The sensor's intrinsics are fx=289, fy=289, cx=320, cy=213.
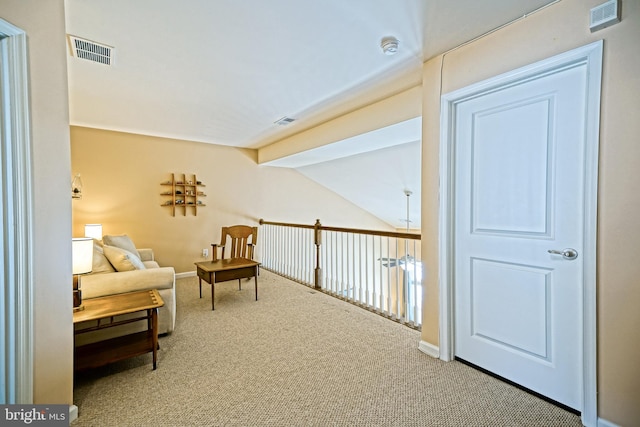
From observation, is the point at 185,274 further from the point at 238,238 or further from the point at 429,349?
the point at 429,349

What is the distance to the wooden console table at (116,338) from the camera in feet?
6.32

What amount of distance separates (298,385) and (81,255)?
1.65m

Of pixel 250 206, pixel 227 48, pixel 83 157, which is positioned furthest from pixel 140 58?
pixel 250 206

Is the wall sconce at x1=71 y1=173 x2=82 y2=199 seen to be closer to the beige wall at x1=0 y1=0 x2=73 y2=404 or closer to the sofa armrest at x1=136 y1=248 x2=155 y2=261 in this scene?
the sofa armrest at x1=136 y1=248 x2=155 y2=261

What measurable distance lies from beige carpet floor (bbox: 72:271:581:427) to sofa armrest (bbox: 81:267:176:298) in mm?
536

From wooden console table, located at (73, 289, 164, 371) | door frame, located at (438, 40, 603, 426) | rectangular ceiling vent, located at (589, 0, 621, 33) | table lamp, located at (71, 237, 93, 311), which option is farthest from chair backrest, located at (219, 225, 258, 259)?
rectangular ceiling vent, located at (589, 0, 621, 33)

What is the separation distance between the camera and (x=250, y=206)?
5.74m

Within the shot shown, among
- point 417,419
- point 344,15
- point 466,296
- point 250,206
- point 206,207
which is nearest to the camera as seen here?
point 417,419

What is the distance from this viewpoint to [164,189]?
486 centimetres

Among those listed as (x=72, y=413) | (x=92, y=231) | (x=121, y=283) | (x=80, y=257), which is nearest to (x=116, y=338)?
(x=121, y=283)

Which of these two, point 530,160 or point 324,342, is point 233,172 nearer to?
point 324,342

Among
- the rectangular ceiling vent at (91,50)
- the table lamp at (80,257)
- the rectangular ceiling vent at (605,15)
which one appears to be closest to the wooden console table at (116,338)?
the table lamp at (80,257)

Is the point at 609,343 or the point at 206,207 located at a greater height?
the point at 206,207

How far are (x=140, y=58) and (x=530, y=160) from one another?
9.79 feet
